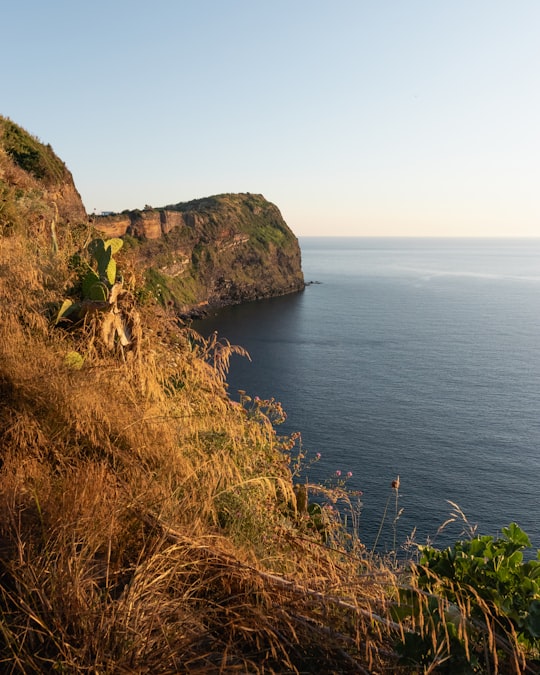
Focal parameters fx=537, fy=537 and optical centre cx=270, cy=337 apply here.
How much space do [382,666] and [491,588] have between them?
2.56 ft

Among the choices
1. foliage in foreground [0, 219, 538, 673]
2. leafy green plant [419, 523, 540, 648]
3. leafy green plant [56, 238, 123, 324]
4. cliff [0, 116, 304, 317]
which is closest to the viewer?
foliage in foreground [0, 219, 538, 673]

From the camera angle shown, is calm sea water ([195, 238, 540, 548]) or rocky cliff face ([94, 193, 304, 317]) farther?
rocky cliff face ([94, 193, 304, 317])

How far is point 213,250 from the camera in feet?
453

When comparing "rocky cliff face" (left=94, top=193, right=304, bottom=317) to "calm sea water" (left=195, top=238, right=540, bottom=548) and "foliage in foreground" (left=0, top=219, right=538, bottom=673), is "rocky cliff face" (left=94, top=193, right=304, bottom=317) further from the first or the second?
"foliage in foreground" (left=0, top=219, right=538, bottom=673)

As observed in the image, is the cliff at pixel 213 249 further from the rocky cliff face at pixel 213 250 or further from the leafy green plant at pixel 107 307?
the leafy green plant at pixel 107 307

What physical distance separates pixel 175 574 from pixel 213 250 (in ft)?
453

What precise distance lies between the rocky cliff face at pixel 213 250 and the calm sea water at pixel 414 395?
47.7ft

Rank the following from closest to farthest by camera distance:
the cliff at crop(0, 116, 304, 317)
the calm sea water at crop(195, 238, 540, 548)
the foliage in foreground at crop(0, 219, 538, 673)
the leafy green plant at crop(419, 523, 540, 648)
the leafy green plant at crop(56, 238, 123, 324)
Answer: the foliage in foreground at crop(0, 219, 538, 673)
the leafy green plant at crop(419, 523, 540, 648)
the leafy green plant at crop(56, 238, 123, 324)
the calm sea water at crop(195, 238, 540, 548)
the cliff at crop(0, 116, 304, 317)

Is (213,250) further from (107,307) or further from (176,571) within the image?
(176,571)

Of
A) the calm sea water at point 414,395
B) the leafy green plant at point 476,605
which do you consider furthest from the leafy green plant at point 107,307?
the calm sea water at point 414,395

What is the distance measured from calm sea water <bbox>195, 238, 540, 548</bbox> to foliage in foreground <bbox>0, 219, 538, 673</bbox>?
27.7 m

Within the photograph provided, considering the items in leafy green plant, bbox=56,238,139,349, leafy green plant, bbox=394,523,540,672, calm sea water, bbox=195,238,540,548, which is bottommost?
calm sea water, bbox=195,238,540,548

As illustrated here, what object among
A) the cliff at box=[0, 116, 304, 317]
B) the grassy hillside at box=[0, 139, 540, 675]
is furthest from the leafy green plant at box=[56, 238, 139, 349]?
the cliff at box=[0, 116, 304, 317]

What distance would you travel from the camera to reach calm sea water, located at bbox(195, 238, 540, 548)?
36.7 m
